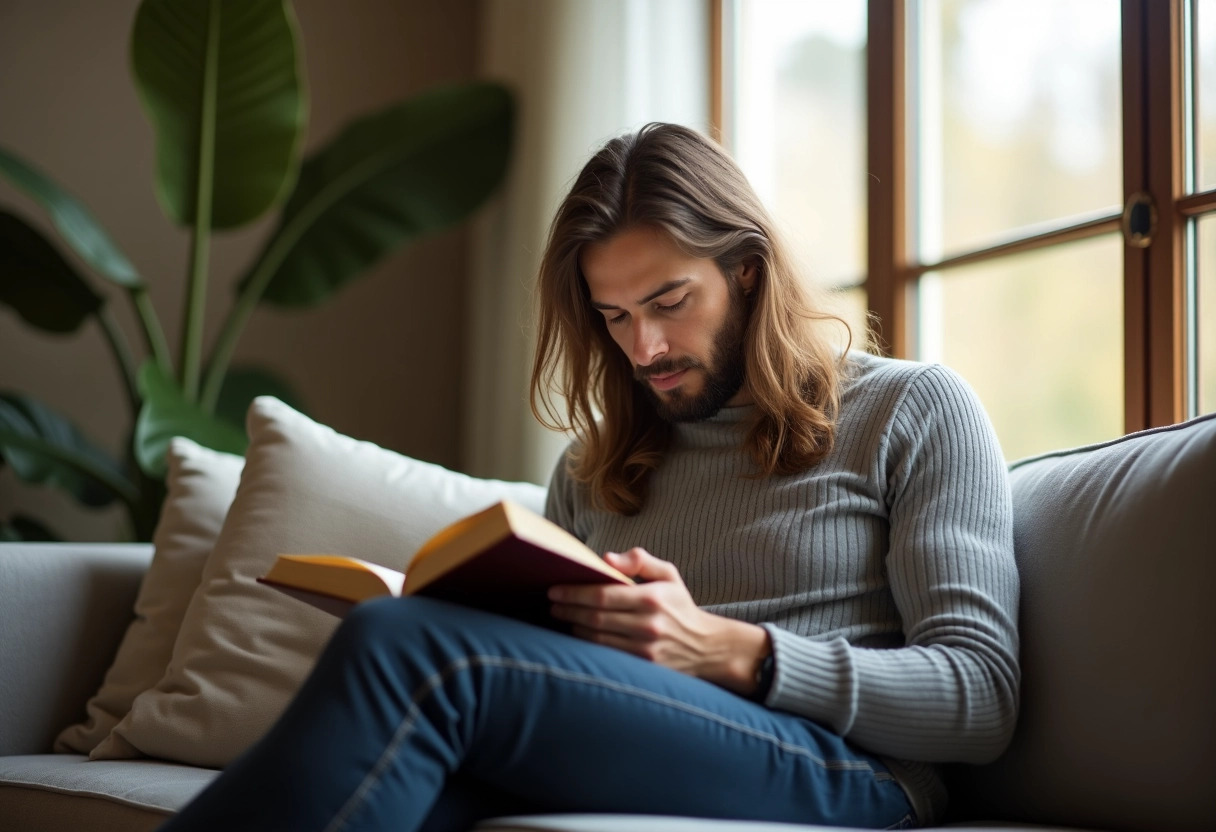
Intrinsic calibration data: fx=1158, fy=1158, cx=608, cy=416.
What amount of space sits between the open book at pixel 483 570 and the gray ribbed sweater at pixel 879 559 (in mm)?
223

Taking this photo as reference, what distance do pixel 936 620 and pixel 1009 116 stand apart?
3.54 feet

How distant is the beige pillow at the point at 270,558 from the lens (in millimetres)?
1412

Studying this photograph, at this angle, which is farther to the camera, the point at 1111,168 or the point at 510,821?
the point at 1111,168

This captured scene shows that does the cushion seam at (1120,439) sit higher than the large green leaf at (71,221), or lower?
lower

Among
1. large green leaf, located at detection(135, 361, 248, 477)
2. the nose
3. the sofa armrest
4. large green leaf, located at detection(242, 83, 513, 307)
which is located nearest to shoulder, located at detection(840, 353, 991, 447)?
the nose

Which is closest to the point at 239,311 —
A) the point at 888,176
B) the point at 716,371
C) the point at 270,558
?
the point at 270,558

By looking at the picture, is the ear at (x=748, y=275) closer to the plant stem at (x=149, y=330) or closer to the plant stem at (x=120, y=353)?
the plant stem at (x=149, y=330)

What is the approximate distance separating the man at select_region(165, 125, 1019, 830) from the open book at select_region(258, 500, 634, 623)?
4cm

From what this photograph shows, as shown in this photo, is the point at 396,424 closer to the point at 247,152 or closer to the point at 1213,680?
the point at 247,152

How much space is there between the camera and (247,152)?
242 cm

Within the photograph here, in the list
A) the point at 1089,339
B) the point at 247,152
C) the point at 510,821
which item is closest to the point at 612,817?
the point at 510,821

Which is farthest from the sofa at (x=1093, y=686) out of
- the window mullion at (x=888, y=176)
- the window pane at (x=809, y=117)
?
the window pane at (x=809, y=117)

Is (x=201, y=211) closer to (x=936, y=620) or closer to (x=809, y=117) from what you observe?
(x=809, y=117)

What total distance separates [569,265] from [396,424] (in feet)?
5.77
